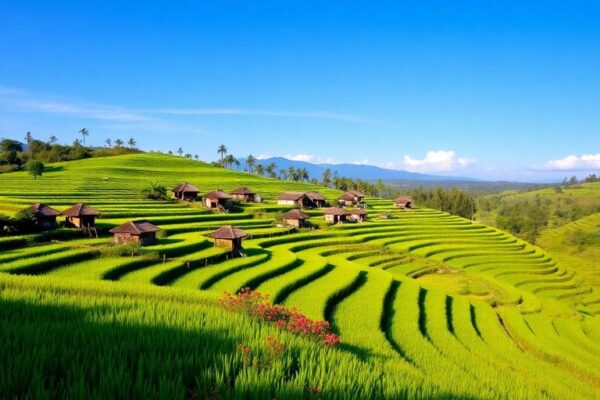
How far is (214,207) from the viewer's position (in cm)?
5109

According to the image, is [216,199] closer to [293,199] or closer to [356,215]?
[293,199]

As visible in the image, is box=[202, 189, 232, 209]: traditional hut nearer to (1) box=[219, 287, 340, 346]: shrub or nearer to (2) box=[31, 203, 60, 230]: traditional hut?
(2) box=[31, 203, 60, 230]: traditional hut

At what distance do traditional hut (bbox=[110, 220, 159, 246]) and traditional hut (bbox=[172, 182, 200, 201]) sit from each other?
24565mm

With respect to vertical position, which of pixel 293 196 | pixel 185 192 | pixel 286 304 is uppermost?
pixel 185 192

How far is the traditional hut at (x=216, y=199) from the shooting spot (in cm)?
5012

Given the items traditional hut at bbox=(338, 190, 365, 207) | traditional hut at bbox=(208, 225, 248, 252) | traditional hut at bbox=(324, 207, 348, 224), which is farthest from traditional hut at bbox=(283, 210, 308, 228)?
traditional hut at bbox=(338, 190, 365, 207)

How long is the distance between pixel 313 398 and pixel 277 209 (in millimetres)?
50592

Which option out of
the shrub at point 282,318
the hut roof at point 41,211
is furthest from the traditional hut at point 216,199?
the shrub at point 282,318

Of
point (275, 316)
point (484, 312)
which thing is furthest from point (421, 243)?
point (275, 316)

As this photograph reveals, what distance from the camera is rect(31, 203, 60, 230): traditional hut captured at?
2815cm

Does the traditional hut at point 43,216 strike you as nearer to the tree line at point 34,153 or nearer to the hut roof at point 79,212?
the hut roof at point 79,212

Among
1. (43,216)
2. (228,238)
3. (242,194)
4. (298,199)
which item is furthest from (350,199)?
(43,216)

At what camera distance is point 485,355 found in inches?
731

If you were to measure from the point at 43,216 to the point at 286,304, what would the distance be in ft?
65.2
